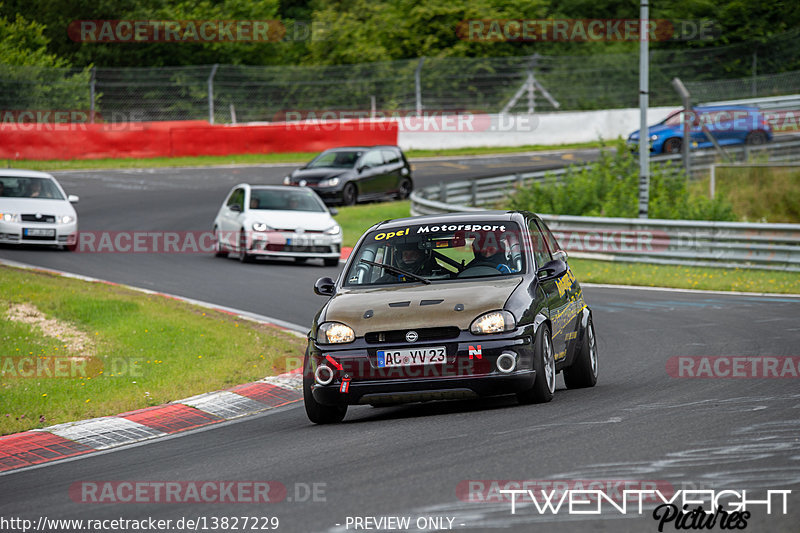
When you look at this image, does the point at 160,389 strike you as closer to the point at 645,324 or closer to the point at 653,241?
the point at 645,324

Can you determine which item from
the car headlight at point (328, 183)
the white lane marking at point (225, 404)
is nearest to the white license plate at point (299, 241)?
the car headlight at point (328, 183)

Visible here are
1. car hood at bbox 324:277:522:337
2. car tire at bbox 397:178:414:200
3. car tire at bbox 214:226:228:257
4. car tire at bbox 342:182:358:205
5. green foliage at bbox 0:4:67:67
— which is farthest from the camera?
green foliage at bbox 0:4:67:67

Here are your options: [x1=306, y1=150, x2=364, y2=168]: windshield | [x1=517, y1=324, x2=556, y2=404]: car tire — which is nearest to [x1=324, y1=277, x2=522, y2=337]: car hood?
[x1=517, y1=324, x2=556, y2=404]: car tire

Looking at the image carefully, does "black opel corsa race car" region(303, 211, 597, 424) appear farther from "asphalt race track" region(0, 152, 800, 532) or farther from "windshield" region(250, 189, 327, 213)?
"windshield" region(250, 189, 327, 213)

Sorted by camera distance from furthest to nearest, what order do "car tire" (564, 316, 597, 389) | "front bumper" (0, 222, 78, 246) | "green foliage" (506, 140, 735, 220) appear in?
"green foliage" (506, 140, 735, 220)
"front bumper" (0, 222, 78, 246)
"car tire" (564, 316, 597, 389)

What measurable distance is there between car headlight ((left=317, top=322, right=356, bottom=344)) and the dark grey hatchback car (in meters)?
21.2

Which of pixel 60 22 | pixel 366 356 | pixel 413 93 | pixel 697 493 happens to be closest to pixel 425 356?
pixel 366 356

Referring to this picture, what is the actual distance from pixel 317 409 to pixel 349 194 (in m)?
22.4

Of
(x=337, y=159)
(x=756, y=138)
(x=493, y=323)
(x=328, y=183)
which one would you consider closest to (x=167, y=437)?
(x=493, y=323)

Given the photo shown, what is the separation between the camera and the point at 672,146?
36812 millimetres

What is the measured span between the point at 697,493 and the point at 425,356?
299cm

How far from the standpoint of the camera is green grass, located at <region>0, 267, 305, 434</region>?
10328mm

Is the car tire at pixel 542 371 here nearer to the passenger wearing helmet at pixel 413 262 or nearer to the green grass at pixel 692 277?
the passenger wearing helmet at pixel 413 262

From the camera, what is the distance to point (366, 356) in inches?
336
